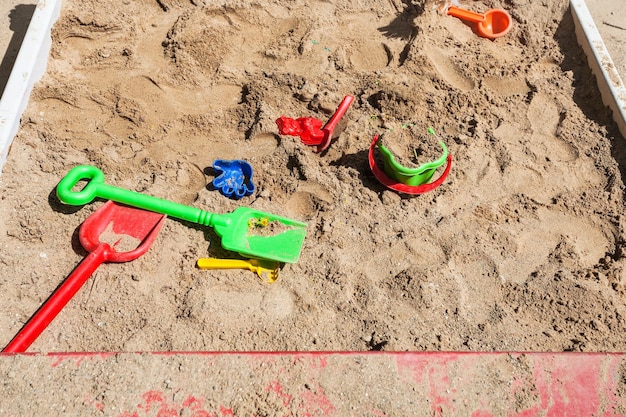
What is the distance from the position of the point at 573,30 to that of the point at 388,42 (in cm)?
96

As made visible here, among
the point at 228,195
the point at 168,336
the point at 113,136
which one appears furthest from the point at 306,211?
the point at 113,136

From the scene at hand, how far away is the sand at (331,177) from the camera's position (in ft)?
5.58

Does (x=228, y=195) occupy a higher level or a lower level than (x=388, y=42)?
lower

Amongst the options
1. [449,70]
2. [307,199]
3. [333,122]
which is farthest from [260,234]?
[449,70]

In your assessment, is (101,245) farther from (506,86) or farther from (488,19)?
(488,19)

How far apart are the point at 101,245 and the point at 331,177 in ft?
2.85

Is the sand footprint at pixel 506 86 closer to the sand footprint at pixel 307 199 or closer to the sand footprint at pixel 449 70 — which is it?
the sand footprint at pixel 449 70

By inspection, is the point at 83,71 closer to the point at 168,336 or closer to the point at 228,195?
the point at 228,195

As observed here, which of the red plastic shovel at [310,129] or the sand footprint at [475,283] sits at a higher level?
the red plastic shovel at [310,129]

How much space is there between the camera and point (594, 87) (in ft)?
8.03

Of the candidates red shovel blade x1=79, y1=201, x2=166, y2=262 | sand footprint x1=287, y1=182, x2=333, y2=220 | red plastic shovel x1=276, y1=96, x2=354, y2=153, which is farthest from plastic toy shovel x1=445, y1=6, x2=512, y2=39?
red shovel blade x1=79, y1=201, x2=166, y2=262

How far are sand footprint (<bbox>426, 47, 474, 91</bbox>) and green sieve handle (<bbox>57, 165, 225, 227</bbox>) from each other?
50.5 inches

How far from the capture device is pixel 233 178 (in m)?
2.04

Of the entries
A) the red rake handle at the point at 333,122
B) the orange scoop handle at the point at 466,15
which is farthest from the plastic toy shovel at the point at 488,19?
the red rake handle at the point at 333,122
